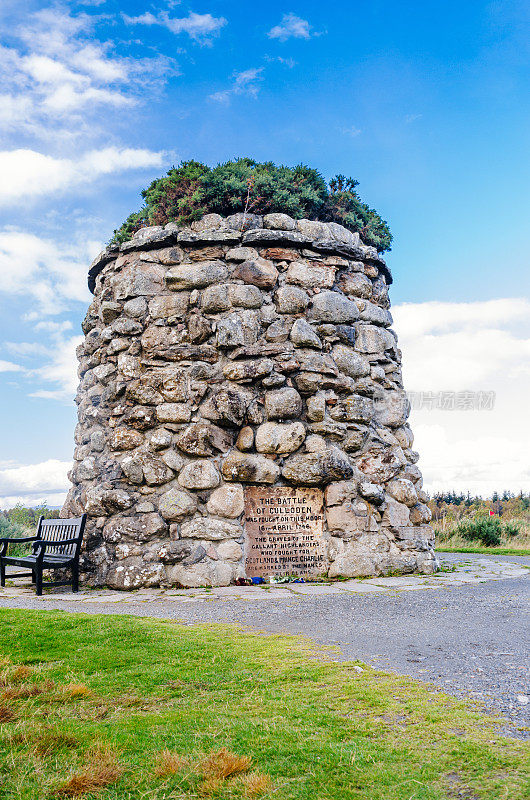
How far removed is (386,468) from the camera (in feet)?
27.5

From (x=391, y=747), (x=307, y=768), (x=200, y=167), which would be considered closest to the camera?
(x=307, y=768)

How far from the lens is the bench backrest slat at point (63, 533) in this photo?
23.8 ft

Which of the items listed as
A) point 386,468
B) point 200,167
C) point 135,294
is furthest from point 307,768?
point 200,167

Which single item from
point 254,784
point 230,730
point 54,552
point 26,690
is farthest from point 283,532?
point 254,784

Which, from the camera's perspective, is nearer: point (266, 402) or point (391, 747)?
point (391, 747)

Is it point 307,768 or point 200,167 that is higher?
point 200,167

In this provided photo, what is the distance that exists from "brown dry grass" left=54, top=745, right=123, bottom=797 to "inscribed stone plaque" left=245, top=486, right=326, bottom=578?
17.5 feet

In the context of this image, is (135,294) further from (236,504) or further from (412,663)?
(412,663)

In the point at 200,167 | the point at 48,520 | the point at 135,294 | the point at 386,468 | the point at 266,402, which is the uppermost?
the point at 200,167

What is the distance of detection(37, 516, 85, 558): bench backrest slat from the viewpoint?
726 cm

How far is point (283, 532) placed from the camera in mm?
7773

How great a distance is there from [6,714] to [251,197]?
8260 millimetres

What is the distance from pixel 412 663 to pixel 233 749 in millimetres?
1738

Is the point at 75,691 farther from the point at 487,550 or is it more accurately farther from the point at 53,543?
the point at 487,550
